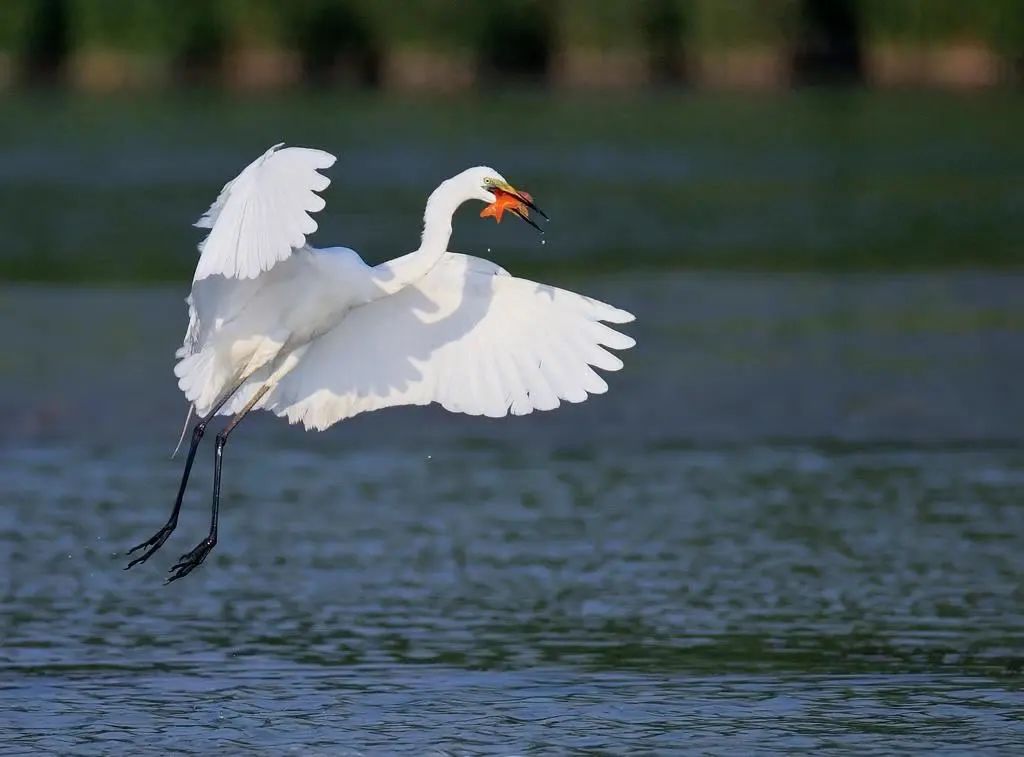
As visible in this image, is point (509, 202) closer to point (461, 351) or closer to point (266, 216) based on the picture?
point (461, 351)

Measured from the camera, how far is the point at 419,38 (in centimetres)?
6606

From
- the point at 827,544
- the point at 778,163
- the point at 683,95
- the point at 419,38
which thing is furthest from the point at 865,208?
the point at 419,38

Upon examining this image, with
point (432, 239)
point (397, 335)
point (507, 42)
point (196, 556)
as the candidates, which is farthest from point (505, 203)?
point (507, 42)

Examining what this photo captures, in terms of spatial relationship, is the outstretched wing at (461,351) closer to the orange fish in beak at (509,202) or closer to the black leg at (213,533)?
the black leg at (213,533)

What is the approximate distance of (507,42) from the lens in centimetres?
6881

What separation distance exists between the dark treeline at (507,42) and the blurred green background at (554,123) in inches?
3.8

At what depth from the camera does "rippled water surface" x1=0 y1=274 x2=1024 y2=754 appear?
1003cm

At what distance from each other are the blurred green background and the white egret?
50.0ft

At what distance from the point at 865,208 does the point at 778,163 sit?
807cm

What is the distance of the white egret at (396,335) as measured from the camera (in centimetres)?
1041

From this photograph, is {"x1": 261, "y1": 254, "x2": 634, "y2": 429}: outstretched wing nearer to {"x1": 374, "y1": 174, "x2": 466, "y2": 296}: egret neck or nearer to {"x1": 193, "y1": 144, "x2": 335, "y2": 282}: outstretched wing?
{"x1": 374, "y1": 174, "x2": 466, "y2": 296}: egret neck

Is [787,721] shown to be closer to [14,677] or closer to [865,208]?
[14,677]

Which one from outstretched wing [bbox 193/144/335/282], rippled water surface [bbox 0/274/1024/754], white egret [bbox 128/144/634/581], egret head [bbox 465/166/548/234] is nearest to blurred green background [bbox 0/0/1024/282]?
rippled water surface [bbox 0/274/1024/754]

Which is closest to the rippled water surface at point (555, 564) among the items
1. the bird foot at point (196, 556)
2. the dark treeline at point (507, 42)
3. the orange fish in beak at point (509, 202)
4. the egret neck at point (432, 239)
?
the bird foot at point (196, 556)
